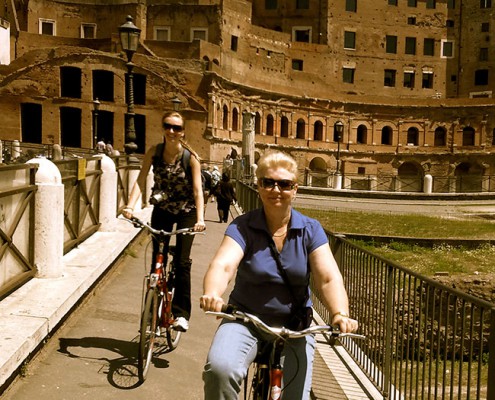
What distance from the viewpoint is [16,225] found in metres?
5.43

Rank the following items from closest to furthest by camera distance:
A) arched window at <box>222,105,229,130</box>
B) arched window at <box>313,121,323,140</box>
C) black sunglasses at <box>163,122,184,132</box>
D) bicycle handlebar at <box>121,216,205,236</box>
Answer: bicycle handlebar at <box>121,216,205,236</box> → black sunglasses at <box>163,122,184,132</box> → arched window at <box>222,105,229,130</box> → arched window at <box>313,121,323,140</box>

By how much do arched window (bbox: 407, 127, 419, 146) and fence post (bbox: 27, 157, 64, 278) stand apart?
51.7m

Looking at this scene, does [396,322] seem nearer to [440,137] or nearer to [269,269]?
[269,269]

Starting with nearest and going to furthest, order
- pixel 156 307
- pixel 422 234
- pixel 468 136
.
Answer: pixel 156 307, pixel 422 234, pixel 468 136

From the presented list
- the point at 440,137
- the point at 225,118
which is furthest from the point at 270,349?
the point at 440,137

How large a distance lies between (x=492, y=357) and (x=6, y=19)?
47.2 m

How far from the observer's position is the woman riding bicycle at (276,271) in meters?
3.16

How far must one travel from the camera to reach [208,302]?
308 centimetres

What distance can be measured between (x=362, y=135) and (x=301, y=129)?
21.4 ft

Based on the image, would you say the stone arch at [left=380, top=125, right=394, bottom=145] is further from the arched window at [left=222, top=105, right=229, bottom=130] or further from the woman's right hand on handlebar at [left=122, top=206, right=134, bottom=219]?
the woman's right hand on handlebar at [left=122, top=206, right=134, bottom=219]

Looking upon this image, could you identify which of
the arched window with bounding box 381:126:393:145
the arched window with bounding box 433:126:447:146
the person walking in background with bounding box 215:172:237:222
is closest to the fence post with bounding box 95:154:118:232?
the person walking in background with bounding box 215:172:237:222

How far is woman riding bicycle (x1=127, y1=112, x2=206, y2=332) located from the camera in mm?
5488

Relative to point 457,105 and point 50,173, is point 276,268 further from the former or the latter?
point 457,105

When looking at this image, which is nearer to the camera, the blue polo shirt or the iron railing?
the blue polo shirt
